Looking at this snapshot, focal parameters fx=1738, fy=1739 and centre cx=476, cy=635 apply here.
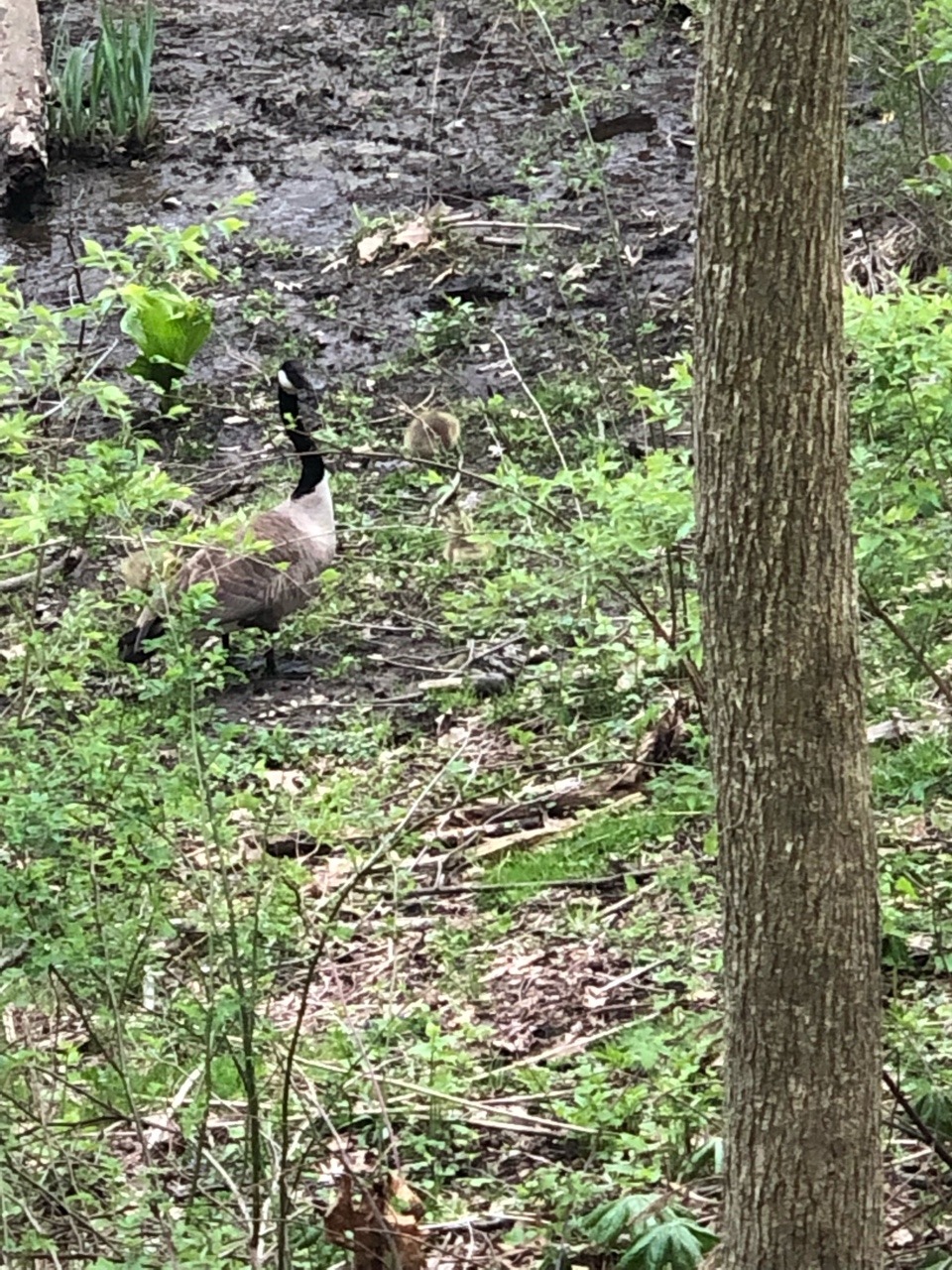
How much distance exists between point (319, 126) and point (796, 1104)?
10.9 metres

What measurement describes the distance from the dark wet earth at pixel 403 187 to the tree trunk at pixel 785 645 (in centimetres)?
432

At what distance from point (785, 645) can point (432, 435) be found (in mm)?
5468

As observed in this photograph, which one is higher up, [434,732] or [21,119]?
[21,119]

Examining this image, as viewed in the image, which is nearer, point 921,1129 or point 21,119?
point 921,1129

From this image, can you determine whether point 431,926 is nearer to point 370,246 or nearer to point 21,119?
point 370,246

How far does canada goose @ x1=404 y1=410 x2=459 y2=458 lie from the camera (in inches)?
314

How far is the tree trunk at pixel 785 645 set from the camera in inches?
97.3

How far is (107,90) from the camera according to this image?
11.9 meters

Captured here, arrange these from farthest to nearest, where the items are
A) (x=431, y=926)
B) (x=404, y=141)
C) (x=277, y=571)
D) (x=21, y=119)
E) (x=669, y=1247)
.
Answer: (x=404, y=141)
(x=21, y=119)
(x=277, y=571)
(x=431, y=926)
(x=669, y=1247)

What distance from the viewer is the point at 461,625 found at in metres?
7.24

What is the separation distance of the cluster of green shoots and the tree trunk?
978 centimetres

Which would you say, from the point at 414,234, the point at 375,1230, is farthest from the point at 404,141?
the point at 375,1230

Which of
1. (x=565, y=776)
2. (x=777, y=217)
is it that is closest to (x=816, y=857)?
(x=777, y=217)

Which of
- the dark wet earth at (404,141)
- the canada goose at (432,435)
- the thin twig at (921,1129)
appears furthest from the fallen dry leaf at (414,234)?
the thin twig at (921,1129)
